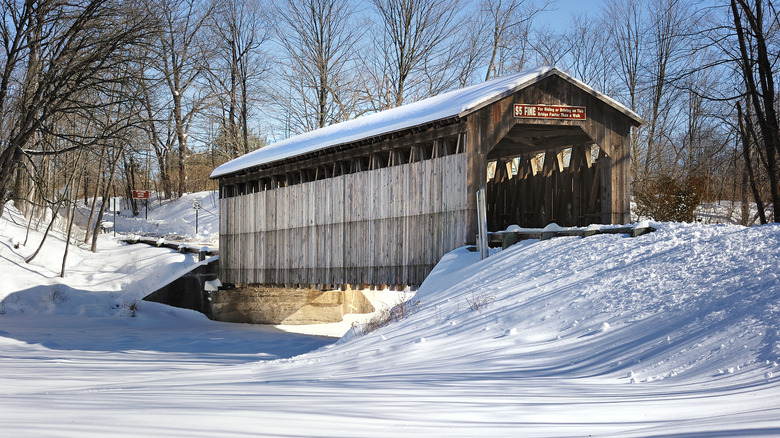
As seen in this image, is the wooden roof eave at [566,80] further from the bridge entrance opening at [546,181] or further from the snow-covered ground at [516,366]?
the snow-covered ground at [516,366]

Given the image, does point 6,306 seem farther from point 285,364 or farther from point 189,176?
point 189,176

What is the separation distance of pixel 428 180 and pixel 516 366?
7.54 metres

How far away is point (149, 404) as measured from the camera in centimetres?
505

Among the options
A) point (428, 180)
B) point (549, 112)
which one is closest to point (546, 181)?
point (549, 112)

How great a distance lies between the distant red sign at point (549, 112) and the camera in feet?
45.4

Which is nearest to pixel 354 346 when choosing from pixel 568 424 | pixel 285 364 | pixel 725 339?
pixel 285 364

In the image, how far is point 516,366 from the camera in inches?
275

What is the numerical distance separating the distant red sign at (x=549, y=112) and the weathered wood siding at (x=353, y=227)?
1.49 meters

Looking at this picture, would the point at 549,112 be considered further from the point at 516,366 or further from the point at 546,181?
the point at 516,366

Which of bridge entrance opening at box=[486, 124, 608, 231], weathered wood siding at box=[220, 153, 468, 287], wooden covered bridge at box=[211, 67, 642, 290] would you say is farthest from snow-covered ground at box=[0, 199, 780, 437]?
bridge entrance opening at box=[486, 124, 608, 231]

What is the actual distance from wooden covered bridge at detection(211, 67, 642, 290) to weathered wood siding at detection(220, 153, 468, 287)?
29mm

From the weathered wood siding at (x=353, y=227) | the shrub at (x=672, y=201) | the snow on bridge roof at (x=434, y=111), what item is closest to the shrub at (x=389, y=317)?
the weathered wood siding at (x=353, y=227)

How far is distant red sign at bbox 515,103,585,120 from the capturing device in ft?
45.4

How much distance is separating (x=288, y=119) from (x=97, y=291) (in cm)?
1565
